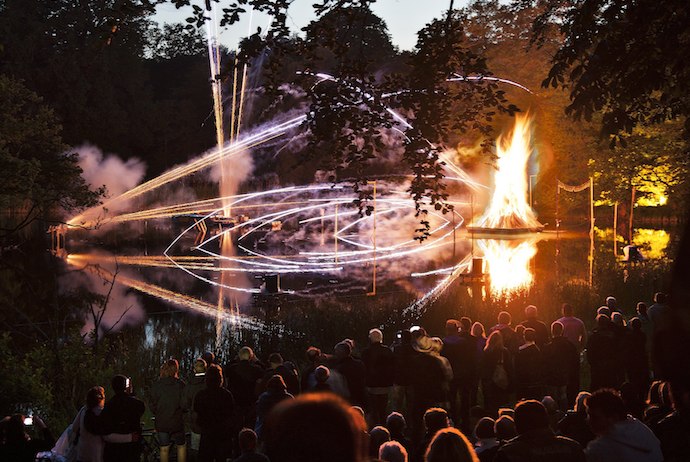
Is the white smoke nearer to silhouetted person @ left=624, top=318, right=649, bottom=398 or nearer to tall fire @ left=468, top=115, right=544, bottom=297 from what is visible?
tall fire @ left=468, top=115, right=544, bottom=297

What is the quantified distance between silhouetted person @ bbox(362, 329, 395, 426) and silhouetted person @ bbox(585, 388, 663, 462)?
456 cm

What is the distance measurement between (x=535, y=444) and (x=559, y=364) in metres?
4.70

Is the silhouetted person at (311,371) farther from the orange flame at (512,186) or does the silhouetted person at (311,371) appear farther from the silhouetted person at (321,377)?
the orange flame at (512,186)

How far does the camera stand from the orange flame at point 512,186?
1908 inches

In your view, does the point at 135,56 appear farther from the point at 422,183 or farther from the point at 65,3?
the point at 422,183

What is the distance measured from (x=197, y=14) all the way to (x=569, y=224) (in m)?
55.0

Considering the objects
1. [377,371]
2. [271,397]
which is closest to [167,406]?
[271,397]

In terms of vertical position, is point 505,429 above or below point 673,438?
below

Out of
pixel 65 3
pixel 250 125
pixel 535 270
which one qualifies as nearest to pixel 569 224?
pixel 250 125

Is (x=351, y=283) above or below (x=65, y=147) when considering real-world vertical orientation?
below

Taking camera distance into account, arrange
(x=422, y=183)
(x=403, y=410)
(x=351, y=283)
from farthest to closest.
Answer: (x=351, y=283) < (x=403, y=410) < (x=422, y=183)

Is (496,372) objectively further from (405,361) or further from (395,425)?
(395,425)

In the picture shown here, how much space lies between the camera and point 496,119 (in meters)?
49.7

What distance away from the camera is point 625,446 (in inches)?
213
